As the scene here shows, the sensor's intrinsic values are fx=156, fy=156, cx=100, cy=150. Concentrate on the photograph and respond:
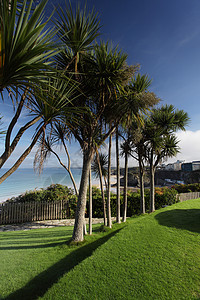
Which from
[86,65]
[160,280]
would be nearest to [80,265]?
[160,280]

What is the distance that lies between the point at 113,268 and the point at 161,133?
7.65 metres

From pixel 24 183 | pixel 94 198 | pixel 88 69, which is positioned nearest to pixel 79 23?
pixel 88 69

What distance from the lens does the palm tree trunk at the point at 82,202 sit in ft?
15.3

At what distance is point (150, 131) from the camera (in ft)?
28.6

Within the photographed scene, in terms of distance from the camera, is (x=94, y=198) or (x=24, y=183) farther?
(x=24, y=183)

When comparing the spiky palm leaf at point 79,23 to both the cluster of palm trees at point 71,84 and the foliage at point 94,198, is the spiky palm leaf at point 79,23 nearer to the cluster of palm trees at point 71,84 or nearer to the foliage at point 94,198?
the cluster of palm trees at point 71,84

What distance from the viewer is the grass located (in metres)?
2.24

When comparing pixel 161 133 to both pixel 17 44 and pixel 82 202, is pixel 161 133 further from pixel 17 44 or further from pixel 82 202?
pixel 17 44

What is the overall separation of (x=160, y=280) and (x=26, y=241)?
430 cm

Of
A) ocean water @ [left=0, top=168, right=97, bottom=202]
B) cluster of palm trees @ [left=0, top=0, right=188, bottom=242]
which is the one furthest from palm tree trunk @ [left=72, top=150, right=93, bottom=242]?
ocean water @ [left=0, top=168, right=97, bottom=202]

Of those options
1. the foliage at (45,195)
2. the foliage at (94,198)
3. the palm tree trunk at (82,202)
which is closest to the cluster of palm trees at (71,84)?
the palm tree trunk at (82,202)

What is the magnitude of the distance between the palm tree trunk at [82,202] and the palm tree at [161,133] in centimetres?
468

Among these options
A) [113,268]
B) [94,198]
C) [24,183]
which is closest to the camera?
[113,268]

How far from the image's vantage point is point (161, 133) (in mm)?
8953
